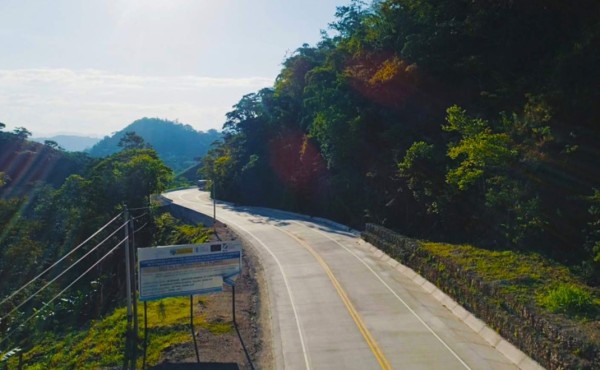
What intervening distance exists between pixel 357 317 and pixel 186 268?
26.4ft

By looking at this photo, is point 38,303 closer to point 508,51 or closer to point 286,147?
point 286,147

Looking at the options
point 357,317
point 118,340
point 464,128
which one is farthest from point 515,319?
point 118,340

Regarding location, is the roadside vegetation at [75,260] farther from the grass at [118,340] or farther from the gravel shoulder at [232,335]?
the gravel shoulder at [232,335]

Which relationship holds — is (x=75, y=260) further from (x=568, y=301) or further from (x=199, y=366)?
(x=568, y=301)

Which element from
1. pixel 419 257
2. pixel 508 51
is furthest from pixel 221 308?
pixel 508 51

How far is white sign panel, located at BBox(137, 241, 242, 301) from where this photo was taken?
2022 centimetres

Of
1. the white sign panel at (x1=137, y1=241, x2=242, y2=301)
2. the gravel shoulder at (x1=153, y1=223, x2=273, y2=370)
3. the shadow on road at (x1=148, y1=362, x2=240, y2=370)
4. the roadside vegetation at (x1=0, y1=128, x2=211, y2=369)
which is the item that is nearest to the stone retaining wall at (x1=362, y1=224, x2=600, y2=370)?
the gravel shoulder at (x1=153, y1=223, x2=273, y2=370)

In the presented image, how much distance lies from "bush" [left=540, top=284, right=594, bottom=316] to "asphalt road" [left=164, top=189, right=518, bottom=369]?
101 inches

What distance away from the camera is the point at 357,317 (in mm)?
22859

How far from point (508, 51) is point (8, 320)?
40210 mm

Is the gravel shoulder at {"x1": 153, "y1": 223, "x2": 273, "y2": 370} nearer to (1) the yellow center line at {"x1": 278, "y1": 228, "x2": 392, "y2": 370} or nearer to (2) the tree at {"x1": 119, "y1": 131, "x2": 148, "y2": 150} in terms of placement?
(1) the yellow center line at {"x1": 278, "y1": 228, "x2": 392, "y2": 370}

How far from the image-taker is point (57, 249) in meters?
58.6

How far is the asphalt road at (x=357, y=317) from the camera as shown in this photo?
18484 mm

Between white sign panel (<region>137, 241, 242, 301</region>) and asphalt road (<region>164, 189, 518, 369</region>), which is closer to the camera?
asphalt road (<region>164, 189, 518, 369</region>)
